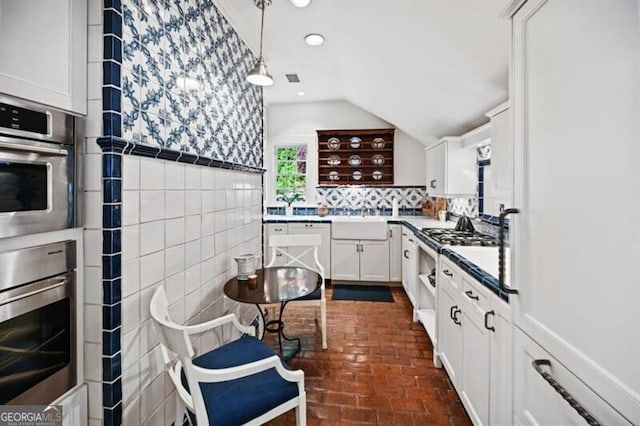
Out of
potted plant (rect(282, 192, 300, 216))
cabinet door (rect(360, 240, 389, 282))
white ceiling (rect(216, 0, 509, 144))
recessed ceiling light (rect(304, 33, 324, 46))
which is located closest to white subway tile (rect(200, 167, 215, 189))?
white ceiling (rect(216, 0, 509, 144))

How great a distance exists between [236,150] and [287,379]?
1782 mm

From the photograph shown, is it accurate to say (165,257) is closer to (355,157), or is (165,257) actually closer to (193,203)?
(193,203)

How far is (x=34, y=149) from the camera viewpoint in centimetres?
105

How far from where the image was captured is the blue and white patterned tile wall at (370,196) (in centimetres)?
494

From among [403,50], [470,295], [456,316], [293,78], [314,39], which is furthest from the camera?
[293,78]

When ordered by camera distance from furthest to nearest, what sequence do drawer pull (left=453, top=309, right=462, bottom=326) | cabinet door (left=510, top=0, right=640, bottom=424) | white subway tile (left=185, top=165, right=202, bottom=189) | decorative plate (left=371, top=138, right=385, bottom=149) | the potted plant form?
1. the potted plant
2. decorative plate (left=371, top=138, right=385, bottom=149)
3. drawer pull (left=453, top=309, right=462, bottom=326)
4. white subway tile (left=185, top=165, right=202, bottom=189)
5. cabinet door (left=510, top=0, right=640, bottom=424)

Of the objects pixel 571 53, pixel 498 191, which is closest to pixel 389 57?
pixel 498 191

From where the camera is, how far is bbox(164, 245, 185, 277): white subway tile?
1624 mm

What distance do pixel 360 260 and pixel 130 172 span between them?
343 centimetres

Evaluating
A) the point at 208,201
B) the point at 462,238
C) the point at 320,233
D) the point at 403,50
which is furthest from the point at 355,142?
the point at 208,201

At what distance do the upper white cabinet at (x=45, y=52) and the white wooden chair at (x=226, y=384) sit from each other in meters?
0.89

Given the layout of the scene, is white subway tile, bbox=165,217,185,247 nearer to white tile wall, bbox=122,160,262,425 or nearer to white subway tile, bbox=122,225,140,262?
white tile wall, bbox=122,160,262,425

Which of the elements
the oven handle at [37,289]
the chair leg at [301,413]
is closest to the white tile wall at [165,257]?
the oven handle at [37,289]

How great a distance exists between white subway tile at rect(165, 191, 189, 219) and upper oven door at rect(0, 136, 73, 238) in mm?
439
